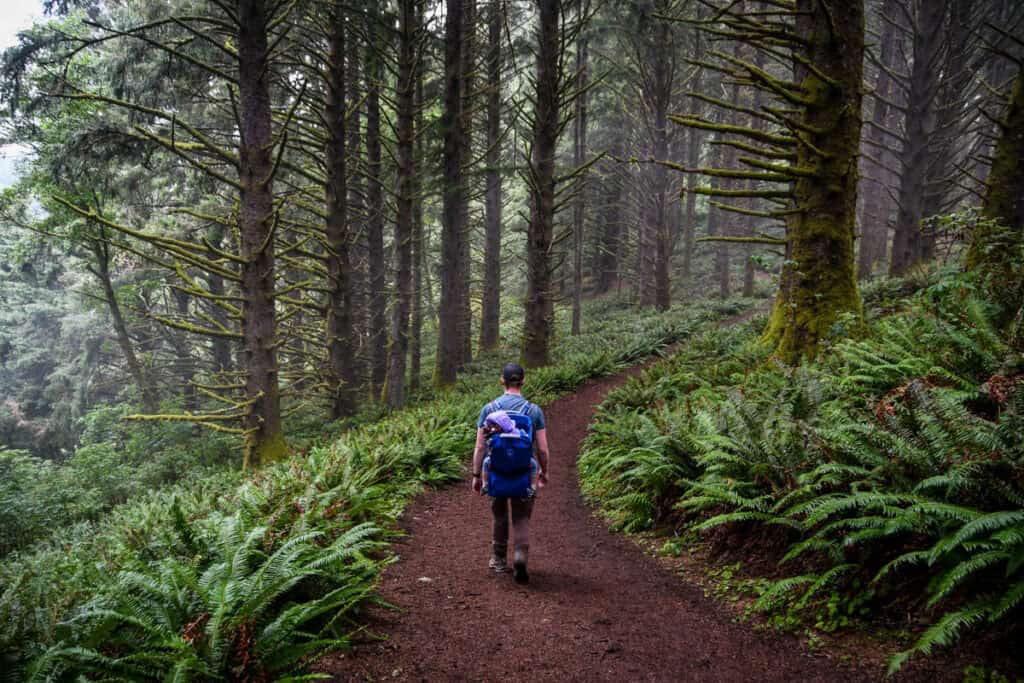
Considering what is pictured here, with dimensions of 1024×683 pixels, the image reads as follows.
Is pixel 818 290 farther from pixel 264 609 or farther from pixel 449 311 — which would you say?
pixel 449 311

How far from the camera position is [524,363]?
1545 centimetres

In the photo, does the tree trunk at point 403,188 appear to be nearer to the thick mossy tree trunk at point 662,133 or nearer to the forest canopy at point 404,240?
the forest canopy at point 404,240

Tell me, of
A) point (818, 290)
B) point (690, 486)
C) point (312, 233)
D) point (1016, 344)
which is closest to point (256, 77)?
point (312, 233)

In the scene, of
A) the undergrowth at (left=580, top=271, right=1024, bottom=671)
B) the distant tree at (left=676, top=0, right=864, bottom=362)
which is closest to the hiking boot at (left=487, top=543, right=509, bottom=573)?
the undergrowth at (left=580, top=271, right=1024, bottom=671)

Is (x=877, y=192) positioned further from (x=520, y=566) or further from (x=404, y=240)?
(x=520, y=566)

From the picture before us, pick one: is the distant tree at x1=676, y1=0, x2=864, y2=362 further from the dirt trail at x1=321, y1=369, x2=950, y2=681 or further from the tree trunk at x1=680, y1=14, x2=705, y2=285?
the tree trunk at x1=680, y1=14, x2=705, y2=285

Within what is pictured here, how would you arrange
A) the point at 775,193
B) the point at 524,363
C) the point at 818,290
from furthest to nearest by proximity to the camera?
the point at 524,363
the point at 818,290
the point at 775,193

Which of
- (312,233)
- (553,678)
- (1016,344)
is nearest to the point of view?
(553,678)

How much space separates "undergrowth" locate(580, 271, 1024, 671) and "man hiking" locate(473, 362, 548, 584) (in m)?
1.58

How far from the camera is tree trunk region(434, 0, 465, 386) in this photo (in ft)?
42.8

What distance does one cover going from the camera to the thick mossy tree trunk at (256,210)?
8.26 m

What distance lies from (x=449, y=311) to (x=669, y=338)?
7.69 metres

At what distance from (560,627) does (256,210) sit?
754cm

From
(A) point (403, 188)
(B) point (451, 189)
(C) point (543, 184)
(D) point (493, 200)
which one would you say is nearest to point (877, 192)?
(D) point (493, 200)
